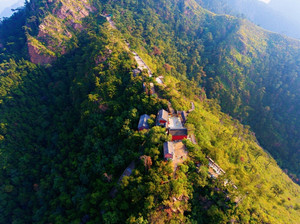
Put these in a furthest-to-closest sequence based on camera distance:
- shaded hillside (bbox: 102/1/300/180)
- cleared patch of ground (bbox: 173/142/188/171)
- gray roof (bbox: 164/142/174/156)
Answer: shaded hillside (bbox: 102/1/300/180) → cleared patch of ground (bbox: 173/142/188/171) → gray roof (bbox: 164/142/174/156)

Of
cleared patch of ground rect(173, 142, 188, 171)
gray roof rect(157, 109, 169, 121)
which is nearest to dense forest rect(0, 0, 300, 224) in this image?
cleared patch of ground rect(173, 142, 188, 171)

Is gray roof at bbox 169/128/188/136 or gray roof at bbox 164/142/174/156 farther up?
gray roof at bbox 164/142/174/156

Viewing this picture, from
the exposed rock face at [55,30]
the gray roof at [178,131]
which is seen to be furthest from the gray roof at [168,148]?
the exposed rock face at [55,30]

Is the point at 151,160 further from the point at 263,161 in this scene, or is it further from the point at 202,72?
the point at 202,72

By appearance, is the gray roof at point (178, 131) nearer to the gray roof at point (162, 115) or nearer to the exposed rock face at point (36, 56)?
the gray roof at point (162, 115)

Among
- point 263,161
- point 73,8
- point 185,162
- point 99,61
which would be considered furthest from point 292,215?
point 73,8

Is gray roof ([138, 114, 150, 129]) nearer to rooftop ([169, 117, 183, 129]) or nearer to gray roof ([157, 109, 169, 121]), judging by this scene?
gray roof ([157, 109, 169, 121])

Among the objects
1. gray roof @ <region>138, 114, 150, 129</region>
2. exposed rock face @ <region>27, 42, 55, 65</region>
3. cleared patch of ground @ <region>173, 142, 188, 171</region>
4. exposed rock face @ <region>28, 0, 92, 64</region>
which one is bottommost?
exposed rock face @ <region>27, 42, 55, 65</region>
